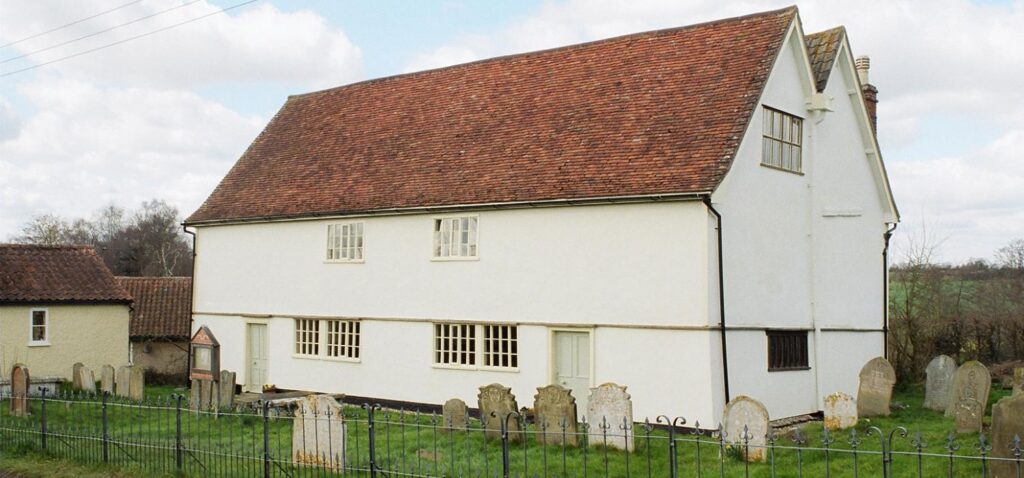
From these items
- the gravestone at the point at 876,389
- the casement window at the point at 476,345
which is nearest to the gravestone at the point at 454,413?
the casement window at the point at 476,345

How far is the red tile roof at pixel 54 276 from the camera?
33541 mm

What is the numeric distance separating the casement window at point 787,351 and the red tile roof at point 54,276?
76.0 ft

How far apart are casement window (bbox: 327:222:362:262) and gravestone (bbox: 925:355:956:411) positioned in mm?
14920

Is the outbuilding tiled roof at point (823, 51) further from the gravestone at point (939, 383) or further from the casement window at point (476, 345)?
the casement window at point (476, 345)

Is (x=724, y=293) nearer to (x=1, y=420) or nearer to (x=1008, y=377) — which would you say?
(x=1008, y=377)

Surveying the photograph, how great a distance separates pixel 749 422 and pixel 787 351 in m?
6.92

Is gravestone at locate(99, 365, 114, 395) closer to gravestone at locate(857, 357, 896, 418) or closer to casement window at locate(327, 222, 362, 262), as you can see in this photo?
casement window at locate(327, 222, 362, 262)

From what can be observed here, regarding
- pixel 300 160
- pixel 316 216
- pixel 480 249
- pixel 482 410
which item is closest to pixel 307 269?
pixel 316 216

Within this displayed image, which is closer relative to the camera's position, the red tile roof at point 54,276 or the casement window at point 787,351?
the casement window at point 787,351

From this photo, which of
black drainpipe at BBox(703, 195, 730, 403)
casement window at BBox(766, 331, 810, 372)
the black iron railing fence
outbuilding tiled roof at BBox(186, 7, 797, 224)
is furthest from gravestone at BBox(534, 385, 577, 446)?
casement window at BBox(766, 331, 810, 372)

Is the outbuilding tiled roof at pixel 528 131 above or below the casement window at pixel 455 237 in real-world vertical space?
above

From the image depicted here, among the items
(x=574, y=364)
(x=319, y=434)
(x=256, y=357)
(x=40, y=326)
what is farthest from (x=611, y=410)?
(x=40, y=326)

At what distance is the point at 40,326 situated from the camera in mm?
33844

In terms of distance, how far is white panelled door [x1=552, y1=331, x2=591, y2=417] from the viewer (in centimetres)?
2278
